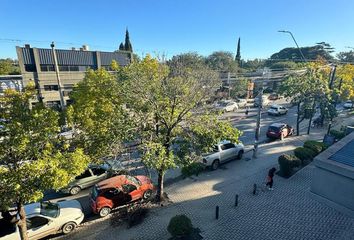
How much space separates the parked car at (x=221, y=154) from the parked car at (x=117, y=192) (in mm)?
4469

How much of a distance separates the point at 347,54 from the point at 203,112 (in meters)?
72.8

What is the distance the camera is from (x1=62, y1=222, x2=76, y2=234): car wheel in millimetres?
9277

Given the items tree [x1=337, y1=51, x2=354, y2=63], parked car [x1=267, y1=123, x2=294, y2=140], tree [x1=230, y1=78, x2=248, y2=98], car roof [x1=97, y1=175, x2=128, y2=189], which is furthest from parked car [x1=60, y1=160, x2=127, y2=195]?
tree [x1=337, y1=51, x2=354, y2=63]

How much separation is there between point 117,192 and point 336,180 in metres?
9.14

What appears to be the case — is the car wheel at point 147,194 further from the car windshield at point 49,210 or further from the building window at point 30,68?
the building window at point 30,68

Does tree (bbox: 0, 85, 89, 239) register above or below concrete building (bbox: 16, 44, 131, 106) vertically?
below

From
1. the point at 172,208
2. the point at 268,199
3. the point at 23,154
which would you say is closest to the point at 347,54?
the point at 268,199

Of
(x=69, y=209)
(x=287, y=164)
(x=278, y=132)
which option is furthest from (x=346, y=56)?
(x=69, y=209)

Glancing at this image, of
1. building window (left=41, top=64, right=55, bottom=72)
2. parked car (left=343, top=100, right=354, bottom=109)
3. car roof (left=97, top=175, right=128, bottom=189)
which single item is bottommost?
parked car (left=343, top=100, right=354, bottom=109)

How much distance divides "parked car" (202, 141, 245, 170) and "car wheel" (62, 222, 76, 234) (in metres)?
8.11

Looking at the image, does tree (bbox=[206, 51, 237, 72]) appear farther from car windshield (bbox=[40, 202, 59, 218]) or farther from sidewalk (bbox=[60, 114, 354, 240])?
car windshield (bbox=[40, 202, 59, 218])

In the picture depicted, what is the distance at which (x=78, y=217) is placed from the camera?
956cm

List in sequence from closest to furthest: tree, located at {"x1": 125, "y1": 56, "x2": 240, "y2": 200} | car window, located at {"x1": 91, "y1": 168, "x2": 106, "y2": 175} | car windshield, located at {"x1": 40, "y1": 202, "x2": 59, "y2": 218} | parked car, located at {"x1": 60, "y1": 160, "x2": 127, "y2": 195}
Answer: car windshield, located at {"x1": 40, "y1": 202, "x2": 59, "y2": 218}, tree, located at {"x1": 125, "y1": 56, "x2": 240, "y2": 200}, parked car, located at {"x1": 60, "y1": 160, "x2": 127, "y2": 195}, car window, located at {"x1": 91, "y1": 168, "x2": 106, "y2": 175}

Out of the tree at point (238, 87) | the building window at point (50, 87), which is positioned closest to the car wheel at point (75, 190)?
the building window at point (50, 87)
